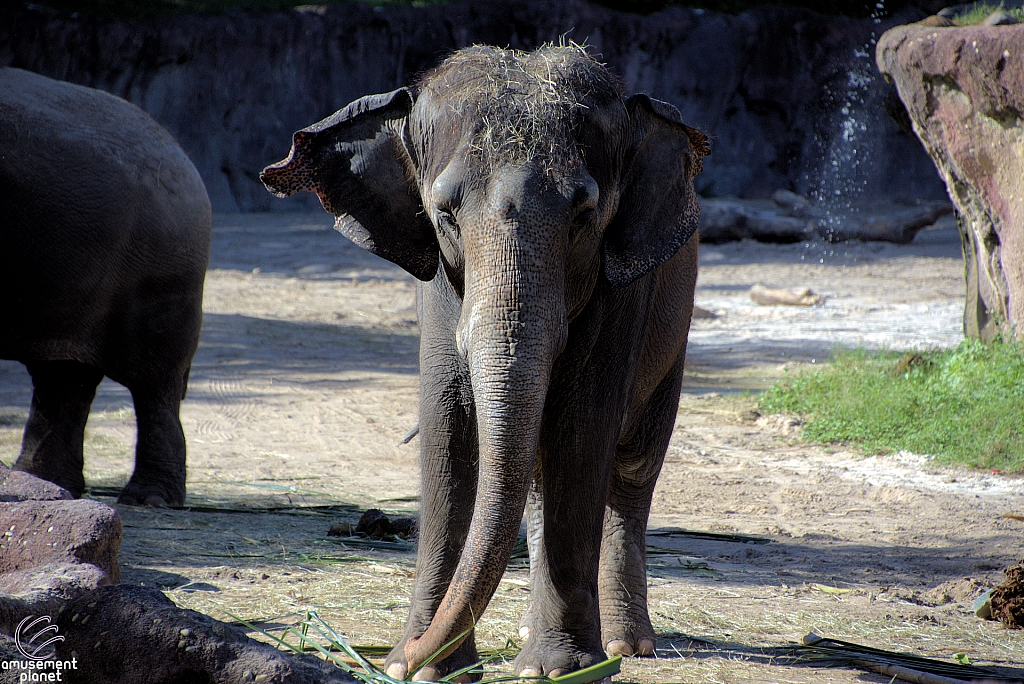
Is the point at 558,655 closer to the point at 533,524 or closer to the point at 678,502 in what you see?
the point at 533,524

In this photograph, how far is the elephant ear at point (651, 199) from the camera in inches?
109

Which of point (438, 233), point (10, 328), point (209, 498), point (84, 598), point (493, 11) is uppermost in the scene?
point (493, 11)

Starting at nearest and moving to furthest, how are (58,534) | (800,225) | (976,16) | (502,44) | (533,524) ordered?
(58,534) → (533,524) → (976,16) → (800,225) → (502,44)

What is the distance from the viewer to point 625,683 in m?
3.04

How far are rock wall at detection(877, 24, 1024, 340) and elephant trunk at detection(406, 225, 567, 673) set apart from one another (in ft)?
18.9

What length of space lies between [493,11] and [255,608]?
1905cm

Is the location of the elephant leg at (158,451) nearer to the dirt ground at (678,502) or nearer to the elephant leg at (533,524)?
the dirt ground at (678,502)

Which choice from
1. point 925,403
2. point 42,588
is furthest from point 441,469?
point 925,403

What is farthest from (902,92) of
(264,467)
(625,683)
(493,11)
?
(493,11)

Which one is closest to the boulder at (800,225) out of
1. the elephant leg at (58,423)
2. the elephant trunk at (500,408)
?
the elephant leg at (58,423)

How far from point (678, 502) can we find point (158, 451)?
269 cm

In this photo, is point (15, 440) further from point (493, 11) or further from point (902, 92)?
point (493, 11)

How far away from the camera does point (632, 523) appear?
3.67 metres

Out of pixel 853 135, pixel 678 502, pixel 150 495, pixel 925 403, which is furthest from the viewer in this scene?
pixel 853 135
